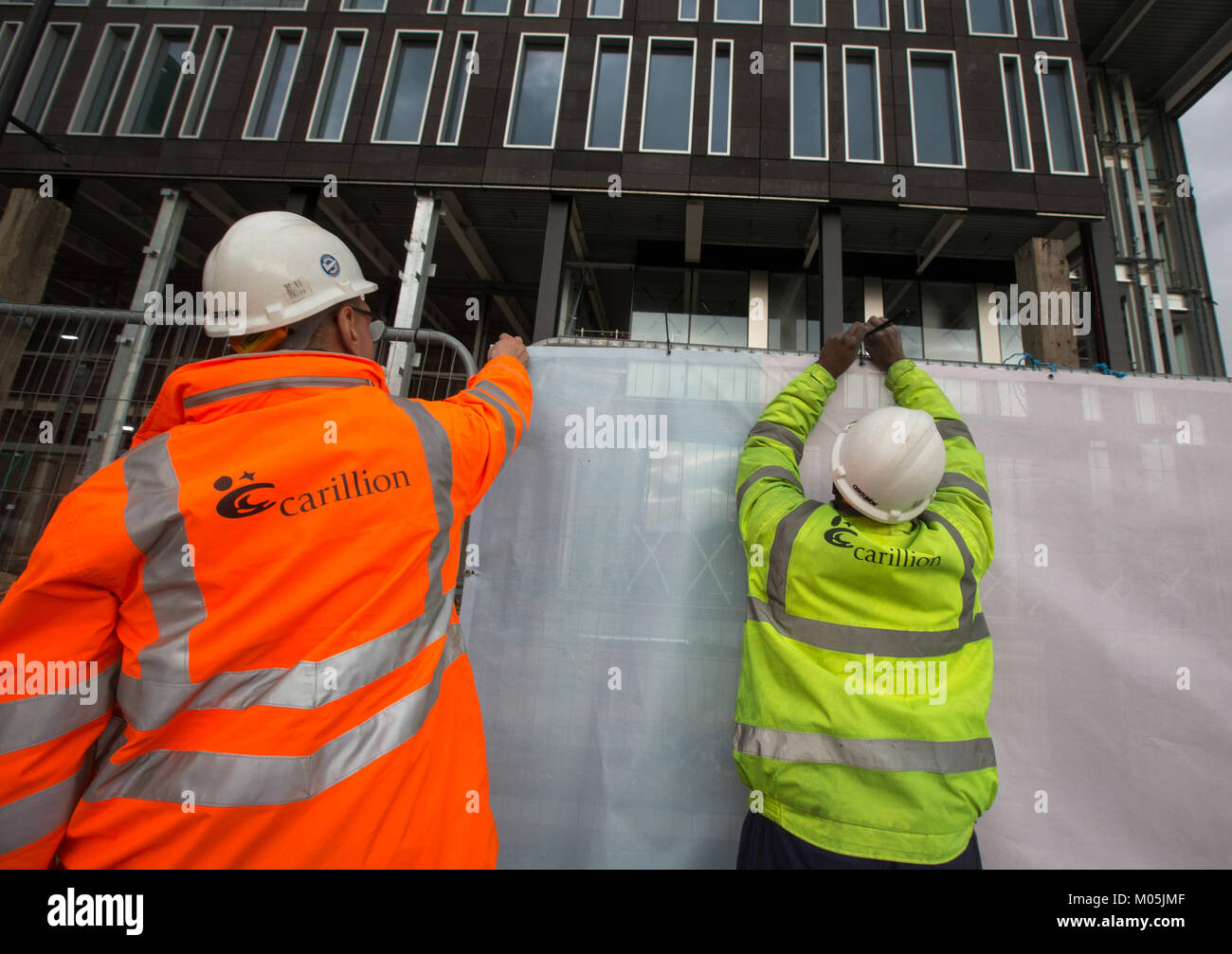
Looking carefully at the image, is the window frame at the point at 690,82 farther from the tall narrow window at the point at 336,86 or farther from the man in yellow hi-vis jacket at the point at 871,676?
the man in yellow hi-vis jacket at the point at 871,676

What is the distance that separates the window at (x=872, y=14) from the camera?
38.7ft

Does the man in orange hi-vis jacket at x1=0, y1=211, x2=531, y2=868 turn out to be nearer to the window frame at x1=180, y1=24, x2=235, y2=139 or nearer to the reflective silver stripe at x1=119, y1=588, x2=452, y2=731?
the reflective silver stripe at x1=119, y1=588, x2=452, y2=731

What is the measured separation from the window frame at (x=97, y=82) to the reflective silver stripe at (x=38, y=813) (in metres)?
16.4

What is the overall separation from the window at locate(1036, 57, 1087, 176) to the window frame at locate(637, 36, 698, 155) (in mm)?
7013

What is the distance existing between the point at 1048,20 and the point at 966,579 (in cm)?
1599

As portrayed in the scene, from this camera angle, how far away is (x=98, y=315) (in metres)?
3.83

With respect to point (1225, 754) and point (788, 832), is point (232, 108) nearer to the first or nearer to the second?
point (788, 832)

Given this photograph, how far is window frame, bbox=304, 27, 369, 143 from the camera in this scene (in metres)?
11.5

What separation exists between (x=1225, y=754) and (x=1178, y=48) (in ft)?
76.8

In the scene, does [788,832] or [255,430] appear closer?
[255,430]

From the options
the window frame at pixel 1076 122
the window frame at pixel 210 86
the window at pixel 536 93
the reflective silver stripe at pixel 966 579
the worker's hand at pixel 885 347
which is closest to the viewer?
the reflective silver stripe at pixel 966 579

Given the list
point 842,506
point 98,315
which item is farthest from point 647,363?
point 98,315

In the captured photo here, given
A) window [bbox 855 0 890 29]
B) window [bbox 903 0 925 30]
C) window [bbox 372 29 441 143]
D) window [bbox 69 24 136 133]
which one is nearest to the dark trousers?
window [bbox 372 29 441 143]

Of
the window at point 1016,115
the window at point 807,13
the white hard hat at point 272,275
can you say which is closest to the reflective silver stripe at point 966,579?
the white hard hat at point 272,275
